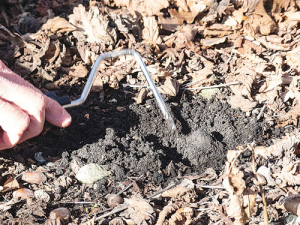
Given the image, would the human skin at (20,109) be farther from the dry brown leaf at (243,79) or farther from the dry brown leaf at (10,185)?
the dry brown leaf at (243,79)

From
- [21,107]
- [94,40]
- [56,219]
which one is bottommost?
[56,219]

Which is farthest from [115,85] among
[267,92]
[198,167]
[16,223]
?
[16,223]

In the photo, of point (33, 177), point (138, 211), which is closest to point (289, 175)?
point (138, 211)

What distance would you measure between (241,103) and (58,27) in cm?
186

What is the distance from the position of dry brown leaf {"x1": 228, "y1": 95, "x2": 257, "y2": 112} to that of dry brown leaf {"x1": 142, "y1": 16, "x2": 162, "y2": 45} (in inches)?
38.4

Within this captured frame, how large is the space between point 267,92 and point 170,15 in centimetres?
148

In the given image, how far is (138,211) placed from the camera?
2312mm

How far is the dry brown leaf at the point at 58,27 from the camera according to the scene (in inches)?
149

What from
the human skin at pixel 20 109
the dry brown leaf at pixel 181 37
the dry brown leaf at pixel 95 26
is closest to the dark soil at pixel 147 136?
the human skin at pixel 20 109

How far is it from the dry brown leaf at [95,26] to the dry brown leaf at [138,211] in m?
1.76

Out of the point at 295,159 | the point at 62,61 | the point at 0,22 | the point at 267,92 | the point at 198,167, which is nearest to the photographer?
the point at 295,159

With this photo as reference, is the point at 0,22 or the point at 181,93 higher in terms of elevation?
the point at 0,22

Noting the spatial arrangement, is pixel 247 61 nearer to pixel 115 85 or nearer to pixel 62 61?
pixel 115 85

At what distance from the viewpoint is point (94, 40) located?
373 cm
